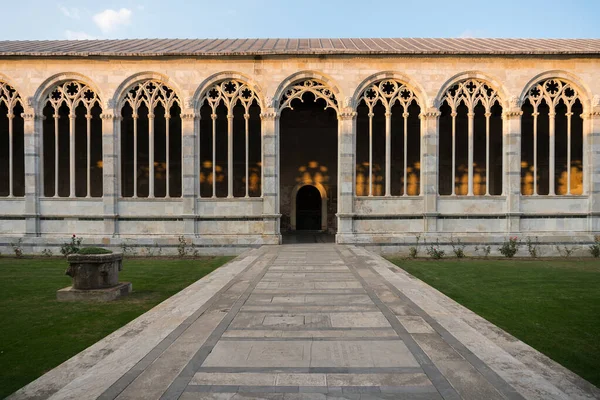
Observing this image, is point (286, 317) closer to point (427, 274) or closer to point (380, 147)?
point (427, 274)

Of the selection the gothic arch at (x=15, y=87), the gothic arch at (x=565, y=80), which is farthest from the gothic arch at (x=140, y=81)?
the gothic arch at (x=565, y=80)

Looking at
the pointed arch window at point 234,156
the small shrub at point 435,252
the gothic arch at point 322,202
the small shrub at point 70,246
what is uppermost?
the pointed arch window at point 234,156

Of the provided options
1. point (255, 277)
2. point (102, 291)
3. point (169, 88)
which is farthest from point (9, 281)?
point (169, 88)

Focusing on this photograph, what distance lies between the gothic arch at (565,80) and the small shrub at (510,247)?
5299 mm

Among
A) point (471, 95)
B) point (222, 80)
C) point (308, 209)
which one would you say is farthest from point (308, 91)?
point (308, 209)

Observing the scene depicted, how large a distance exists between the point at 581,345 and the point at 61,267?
13.5 metres

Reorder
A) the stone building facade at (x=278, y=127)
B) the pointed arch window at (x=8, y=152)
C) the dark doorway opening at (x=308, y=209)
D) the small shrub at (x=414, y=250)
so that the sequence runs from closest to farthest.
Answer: the small shrub at (x=414, y=250) → the stone building facade at (x=278, y=127) → the pointed arch window at (x=8, y=152) → the dark doorway opening at (x=308, y=209)

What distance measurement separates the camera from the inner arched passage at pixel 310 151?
899 inches

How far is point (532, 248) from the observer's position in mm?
16844

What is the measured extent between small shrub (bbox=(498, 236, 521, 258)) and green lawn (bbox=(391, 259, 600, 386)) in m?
1.05

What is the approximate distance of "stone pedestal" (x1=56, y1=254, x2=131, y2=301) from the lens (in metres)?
8.84

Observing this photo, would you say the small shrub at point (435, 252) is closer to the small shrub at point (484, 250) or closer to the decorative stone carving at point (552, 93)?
the small shrub at point (484, 250)

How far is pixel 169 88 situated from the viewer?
17.5m

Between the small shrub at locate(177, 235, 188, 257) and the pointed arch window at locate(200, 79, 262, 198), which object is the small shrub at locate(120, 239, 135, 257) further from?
the pointed arch window at locate(200, 79, 262, 198)
